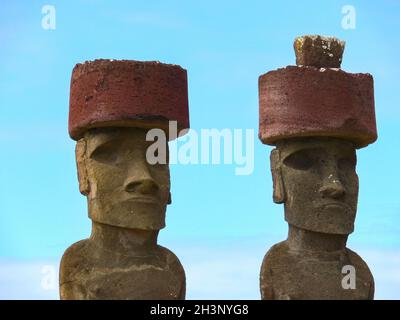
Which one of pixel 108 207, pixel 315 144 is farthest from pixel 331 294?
pixel 108 207

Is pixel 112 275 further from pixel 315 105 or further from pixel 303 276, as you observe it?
pixel 315 105

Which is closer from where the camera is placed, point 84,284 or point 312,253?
point 84,284

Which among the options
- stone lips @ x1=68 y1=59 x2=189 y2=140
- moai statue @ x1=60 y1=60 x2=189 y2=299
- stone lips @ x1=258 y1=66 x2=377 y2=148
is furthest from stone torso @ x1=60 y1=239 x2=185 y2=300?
stone lips @ x1=258 y1=66 x2=377 y2=148

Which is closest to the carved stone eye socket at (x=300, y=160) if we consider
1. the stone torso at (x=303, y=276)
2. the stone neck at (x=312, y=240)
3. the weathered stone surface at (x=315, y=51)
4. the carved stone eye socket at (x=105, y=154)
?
the stone neck at (x=312, y=240)

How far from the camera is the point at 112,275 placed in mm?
15477

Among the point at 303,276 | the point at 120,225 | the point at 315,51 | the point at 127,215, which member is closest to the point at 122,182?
the point at 127,215

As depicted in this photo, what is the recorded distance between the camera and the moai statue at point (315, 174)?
16250 mm

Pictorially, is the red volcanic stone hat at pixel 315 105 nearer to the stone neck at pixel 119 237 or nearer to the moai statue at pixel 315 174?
the moai statue at pixel 315 174

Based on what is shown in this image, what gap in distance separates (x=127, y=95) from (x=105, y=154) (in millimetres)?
704

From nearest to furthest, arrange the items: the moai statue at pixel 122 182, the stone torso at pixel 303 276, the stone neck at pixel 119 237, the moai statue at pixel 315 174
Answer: the moai statue at pixel 122 182 < the stone neck at pixel 119 237 < the stone torso at pixel 303 276 < the moai statue at pixel 315 174

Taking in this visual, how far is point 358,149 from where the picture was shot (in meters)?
16.9

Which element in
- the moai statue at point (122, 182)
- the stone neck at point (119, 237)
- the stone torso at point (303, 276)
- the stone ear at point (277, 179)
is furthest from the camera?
the stone ear at point (277, 179)

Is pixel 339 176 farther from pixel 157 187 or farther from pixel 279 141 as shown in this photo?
pixel 157 187

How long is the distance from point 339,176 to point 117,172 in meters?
2.62
